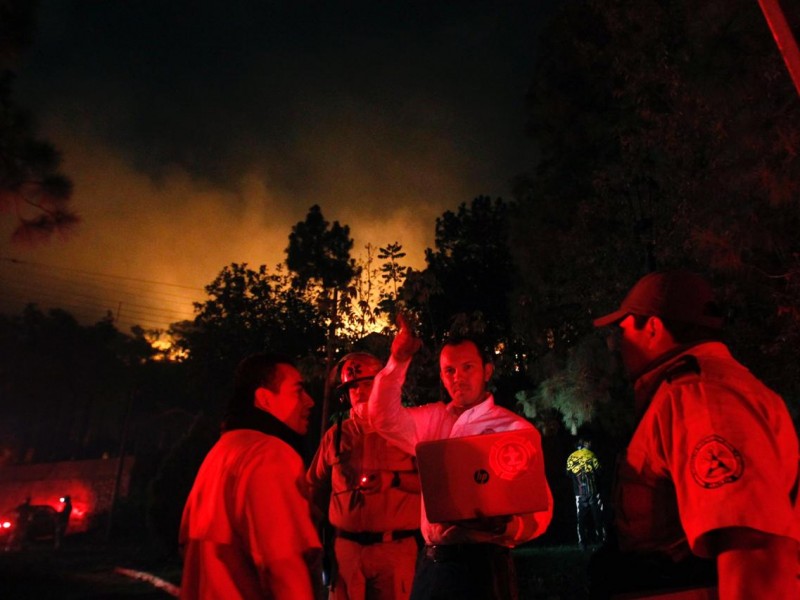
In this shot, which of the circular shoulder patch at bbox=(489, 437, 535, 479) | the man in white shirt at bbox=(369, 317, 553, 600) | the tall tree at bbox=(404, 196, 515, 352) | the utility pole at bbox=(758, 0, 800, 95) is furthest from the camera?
the tall tree at bbox=(404, 196, 515, 352)

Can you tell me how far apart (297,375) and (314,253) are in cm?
2993

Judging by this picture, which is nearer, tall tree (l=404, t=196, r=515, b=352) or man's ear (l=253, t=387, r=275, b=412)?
man's ear (l=253, t=387, r=275, b=412)

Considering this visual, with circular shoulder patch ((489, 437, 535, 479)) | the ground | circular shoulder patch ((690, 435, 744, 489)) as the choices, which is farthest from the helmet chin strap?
the ground

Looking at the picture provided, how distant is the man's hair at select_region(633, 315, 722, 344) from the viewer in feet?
6.55

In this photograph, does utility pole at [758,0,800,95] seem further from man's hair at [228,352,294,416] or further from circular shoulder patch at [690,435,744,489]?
man's hair at [228,352,294,416]

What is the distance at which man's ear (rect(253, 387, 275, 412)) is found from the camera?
275 cm

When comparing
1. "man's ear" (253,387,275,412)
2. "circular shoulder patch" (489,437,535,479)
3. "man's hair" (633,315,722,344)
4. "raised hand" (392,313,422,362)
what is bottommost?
"circular shoulder patch" (489,437,535,479)

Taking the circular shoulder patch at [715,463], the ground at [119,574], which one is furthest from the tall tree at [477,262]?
the circular shoulder patch at [715,463]

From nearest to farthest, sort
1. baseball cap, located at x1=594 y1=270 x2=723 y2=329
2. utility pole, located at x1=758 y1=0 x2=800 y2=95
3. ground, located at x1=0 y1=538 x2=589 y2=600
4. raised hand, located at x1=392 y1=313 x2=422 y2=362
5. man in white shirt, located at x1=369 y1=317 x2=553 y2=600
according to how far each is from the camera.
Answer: baseball cap, located at x1=594 y1=270 x2=723 y2=329 → man in white shirt, located at x1=369 y1=317 x2=553 y2=600 → raised hand, located at x1=392 y1=313 x2=422 y2=362 → utility pole, located at x1=758 y1=0 x2=800 y2=95 → ground, located at x1=0 y1=538 x2=589 y2=600

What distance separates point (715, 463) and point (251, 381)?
1892 millimetres

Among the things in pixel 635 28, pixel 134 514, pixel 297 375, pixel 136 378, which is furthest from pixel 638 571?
pixel 136 378

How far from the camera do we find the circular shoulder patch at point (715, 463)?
5.10ft

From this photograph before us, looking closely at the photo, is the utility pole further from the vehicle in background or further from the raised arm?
the vehicle in background

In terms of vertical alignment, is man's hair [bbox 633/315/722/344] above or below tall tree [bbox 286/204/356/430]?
below
